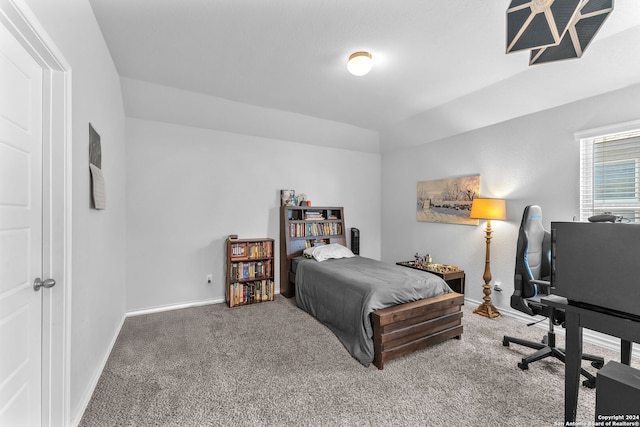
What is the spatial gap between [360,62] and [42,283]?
267 centimetres

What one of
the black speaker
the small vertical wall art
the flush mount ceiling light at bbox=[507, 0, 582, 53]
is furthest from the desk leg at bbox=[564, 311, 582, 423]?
the black speaker

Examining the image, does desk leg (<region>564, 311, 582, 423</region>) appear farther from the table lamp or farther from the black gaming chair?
the table lamp

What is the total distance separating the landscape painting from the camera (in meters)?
3.84

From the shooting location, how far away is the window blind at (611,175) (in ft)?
8.38

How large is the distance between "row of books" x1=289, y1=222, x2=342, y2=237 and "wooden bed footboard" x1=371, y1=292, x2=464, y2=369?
2.16m

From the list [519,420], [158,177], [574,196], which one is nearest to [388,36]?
[574,196]

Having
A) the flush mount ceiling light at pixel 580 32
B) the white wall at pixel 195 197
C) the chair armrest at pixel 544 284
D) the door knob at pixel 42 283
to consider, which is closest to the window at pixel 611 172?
the chair armrest at pixel 544 284

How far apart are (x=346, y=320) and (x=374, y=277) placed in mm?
513

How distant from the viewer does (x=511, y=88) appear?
3.01m

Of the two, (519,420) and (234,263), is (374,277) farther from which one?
(234,263)

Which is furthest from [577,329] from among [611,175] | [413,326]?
[611,175]

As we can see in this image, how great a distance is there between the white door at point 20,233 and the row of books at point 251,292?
2.36 metres

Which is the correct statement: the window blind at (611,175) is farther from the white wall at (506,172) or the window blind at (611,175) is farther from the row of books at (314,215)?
the row of books at (314,215)

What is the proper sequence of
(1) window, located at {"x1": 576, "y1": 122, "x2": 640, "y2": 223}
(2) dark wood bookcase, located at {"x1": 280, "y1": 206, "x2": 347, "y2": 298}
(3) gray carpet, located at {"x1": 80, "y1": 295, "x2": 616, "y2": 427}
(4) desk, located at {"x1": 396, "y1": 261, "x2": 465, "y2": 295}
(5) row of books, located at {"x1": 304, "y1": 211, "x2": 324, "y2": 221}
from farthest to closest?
(5) row of books, located at {"x1": 304, "y1": 211, "x2": 324, "y2": 221}
(2) dark wood bookcase, located at {"x1": 280, "y1": 206, "x2": 347, "y2": 298}
(4) desk, located at {"x1": 396, "y1": 261, "x2": 465, "y2": 295}
(1) window, located at {"x1": 576, "y1": 122, "x2": 640, "y2": 223}
(3) gray carpet, located at {"x1": 80, "y1": 295, "x2": 616, "y2": 427}
